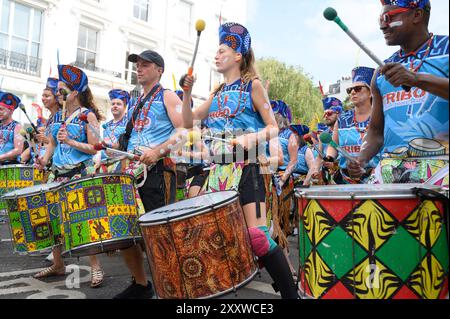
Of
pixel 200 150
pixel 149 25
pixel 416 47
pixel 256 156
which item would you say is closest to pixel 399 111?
pixel 416 47

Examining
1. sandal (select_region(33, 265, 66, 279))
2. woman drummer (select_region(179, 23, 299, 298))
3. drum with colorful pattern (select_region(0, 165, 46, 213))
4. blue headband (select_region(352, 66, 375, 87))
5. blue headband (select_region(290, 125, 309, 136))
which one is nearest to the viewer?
woman drummer (select_region(179, 23, 299, 298))

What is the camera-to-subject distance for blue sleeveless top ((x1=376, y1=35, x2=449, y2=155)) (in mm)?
2277

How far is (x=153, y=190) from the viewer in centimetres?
389

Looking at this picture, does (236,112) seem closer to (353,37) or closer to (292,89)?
(353,37)

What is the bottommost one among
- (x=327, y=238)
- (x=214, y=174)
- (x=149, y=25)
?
(x=327, y=238)

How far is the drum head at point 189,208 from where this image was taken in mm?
2650

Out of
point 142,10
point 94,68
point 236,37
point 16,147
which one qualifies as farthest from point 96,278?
point 142,10

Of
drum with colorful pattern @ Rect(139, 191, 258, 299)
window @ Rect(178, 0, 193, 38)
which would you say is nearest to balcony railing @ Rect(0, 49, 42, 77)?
window @ Rect(178, 0, 193, 38)

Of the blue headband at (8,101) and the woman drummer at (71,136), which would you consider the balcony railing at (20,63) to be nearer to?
the blue headband at (8,101)

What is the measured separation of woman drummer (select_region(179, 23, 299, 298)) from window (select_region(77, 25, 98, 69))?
17.1 meters

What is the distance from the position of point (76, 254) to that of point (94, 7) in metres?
18.3

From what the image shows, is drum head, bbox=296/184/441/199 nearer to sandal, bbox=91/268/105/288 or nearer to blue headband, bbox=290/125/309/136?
sandal, bbox=91/268/105/288

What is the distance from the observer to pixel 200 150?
6.02 m
